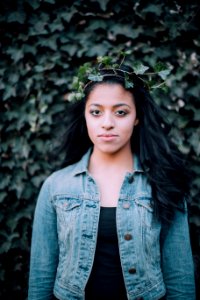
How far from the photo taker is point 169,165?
6.33 ft

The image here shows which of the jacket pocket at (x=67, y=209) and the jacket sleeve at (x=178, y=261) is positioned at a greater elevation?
the jacket pocket at (x=67, y=209)

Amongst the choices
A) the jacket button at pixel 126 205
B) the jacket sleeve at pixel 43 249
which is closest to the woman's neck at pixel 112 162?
the jacket button at pixel 126 205

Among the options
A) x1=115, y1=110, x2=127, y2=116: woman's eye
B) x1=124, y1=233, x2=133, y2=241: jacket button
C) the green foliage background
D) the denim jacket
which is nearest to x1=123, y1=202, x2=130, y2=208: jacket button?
the denim jacket

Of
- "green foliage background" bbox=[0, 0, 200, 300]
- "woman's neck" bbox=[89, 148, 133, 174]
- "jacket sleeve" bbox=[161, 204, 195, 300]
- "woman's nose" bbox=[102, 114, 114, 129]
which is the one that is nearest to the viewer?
"woman's nose" bbox=[102, 114, 114, 129]

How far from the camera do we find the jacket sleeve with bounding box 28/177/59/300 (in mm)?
1806

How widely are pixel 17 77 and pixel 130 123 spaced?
131 cm

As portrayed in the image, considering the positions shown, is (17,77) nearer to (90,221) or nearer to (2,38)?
(2,38)

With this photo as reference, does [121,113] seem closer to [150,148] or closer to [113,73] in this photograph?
[113,73]

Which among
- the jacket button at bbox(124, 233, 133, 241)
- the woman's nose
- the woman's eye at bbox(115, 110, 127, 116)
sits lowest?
the jacket button at bbox(124, 233, 133, 241)

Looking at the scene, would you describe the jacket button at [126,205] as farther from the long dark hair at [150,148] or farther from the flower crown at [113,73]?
the flower crown at [113,73]

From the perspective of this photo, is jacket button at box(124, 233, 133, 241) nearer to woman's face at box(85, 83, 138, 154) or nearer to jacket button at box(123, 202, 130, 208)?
jacket button at box(123, 202, 130, 208)

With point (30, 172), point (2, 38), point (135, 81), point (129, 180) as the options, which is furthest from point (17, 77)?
point (129, 180)

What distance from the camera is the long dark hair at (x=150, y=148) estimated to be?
1.76 m

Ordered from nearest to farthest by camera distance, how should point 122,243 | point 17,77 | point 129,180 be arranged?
point 122,243 → point 129,180 → point 17,77
